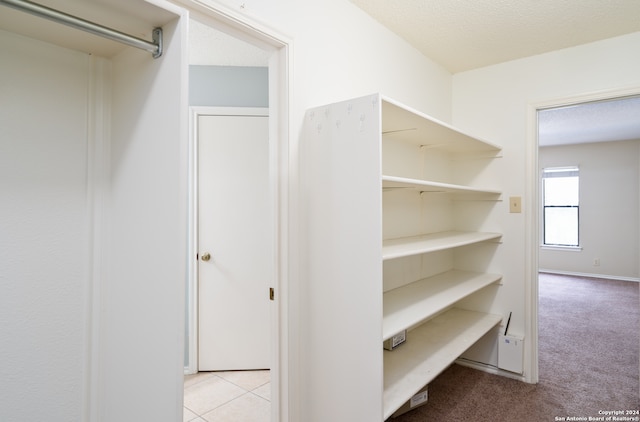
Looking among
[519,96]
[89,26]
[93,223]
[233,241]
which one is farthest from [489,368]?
[89,26]

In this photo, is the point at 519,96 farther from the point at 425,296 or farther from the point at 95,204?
the point at 95,204

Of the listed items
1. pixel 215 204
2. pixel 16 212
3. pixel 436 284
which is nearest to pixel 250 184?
pixel 215 204

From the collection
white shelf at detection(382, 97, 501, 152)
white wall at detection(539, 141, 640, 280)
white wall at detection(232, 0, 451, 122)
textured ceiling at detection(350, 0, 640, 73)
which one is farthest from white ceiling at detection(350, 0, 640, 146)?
white wall at detection(539, 141, 640, 280)

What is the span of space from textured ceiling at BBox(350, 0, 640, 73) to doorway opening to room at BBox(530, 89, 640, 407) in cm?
186

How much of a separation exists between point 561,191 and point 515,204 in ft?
16.9

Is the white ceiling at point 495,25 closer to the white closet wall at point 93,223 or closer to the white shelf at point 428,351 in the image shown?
the white closet wall at point 93,223

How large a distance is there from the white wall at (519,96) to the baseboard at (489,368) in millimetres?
327

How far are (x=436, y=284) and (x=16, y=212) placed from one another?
230 cm

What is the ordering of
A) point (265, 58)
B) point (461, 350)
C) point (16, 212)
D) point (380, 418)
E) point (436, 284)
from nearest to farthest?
point (16, 212), point (380, 418), point (461, 350), point (436, 284), point (265, 58)

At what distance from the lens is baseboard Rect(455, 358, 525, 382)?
8.70ft

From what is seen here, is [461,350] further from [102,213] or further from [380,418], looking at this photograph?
[102,213]

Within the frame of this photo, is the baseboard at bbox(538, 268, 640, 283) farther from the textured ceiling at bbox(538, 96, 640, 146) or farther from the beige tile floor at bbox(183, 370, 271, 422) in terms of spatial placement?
the beige tile floor at bbox(183, 370, 271, 422)

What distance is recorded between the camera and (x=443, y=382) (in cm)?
259

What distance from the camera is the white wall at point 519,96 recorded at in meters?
2.40
